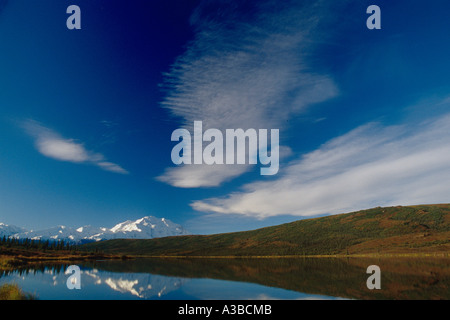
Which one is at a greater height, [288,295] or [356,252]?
[288,295]

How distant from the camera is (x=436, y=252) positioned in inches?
5910

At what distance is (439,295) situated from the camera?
2847 centimetres
